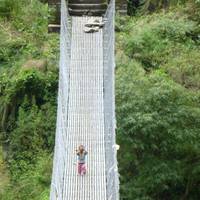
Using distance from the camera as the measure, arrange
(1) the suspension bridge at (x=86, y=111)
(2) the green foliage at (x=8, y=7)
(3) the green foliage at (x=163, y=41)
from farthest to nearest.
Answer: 1. (2) the green foliage at (x=8, y=7)
2. (3) the green foliage at (x=163, y=41)
3. (1) the suspension bridge at (x=86, y=111)

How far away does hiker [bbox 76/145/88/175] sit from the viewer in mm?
10023

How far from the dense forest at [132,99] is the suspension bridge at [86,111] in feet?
1.11

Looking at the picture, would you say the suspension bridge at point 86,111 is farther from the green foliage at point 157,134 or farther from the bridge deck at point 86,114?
the green foliage at point 157,134

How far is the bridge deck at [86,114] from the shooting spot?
1006cm

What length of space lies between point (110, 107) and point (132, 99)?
2.09 feet

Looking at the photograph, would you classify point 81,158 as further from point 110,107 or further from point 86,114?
point 86,114

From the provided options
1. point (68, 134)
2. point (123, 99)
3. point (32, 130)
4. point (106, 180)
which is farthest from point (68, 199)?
point (32, 130)

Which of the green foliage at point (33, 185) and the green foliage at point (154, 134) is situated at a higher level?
the green foliage at point (154, 134)

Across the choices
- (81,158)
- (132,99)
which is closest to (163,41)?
(132,99)

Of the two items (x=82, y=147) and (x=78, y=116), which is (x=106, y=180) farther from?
(x=78, y=116)

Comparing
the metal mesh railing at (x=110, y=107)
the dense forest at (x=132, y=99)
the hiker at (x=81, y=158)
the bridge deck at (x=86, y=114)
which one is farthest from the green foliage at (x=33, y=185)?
the metal mesh railing at (x=110, y=107)

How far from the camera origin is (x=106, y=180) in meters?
10.1

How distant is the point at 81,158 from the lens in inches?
396

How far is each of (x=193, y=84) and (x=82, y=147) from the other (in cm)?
317
